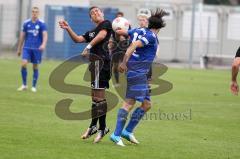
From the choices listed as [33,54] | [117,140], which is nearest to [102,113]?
[117,140]

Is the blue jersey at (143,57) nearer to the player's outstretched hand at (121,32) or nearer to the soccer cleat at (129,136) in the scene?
the player's outstretched hand at (121,32)

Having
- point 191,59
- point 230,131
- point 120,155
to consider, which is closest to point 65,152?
point 120,155

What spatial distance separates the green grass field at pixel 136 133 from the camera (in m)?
10.7

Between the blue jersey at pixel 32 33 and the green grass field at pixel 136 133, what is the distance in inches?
52.5

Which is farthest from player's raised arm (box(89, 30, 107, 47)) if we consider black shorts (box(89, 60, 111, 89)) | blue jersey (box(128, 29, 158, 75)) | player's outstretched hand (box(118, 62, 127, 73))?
player's outstretched hand (box(118, 62, 127, 73))

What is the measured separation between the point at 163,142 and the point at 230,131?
7.44 feet

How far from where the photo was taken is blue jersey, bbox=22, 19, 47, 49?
21.3 metres

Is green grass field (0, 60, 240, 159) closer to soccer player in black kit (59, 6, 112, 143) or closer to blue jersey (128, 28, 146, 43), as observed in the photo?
soccer player in black kit (59, 6, 112, 143)

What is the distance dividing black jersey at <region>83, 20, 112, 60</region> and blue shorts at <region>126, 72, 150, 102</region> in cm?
58

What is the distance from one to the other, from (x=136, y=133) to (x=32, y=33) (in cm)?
895

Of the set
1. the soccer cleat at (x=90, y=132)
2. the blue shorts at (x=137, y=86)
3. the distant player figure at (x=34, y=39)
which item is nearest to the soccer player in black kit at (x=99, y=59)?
the soccer cleat at (x=90, y=132)

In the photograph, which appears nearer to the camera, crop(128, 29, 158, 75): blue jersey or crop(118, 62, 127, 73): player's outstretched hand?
crop(118, 62, 127, 73): player's outstretched hand

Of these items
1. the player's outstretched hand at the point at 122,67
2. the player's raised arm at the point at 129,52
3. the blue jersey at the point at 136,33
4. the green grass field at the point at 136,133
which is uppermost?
the blue jersey at the point at 136,33

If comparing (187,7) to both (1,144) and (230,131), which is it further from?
(1,144)
